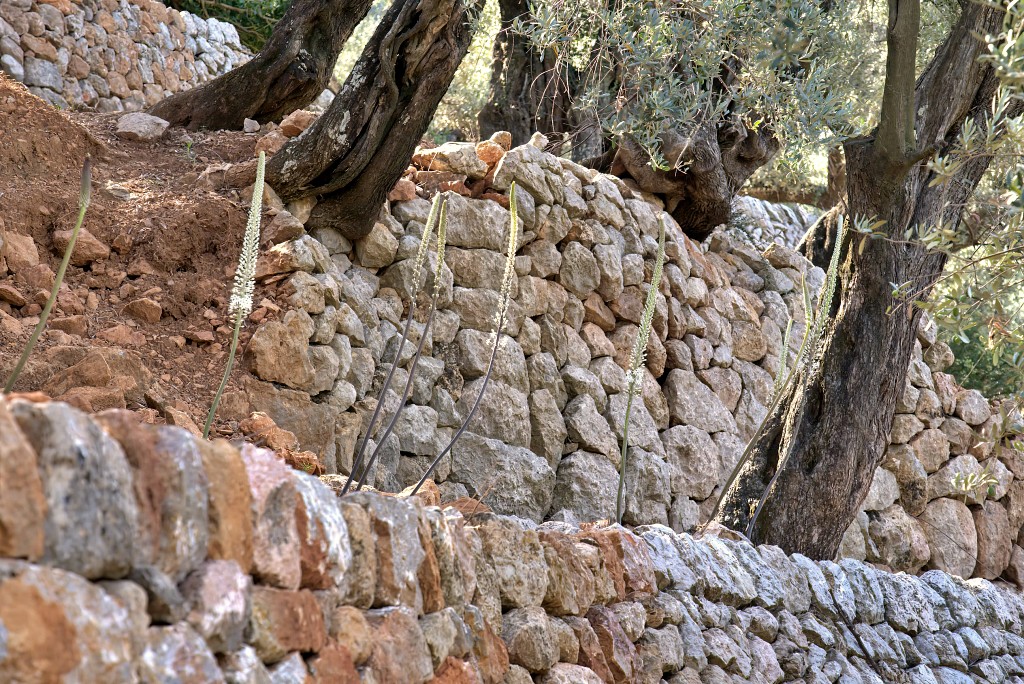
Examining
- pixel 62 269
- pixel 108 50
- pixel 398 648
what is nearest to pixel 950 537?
pixel 398 648

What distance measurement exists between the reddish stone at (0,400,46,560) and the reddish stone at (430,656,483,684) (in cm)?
141

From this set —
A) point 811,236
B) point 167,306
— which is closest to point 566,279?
point 167,306

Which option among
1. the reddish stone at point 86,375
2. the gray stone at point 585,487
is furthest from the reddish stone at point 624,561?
the gray stone at point 585,487

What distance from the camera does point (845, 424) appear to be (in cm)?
572

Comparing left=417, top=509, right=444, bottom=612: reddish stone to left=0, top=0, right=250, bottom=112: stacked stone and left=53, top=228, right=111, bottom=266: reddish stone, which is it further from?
left=0, top=0, right=250, bottom=112: stacked stone

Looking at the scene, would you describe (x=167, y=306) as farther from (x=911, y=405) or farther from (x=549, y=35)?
(x=911, y=405)

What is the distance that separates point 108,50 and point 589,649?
7976 mm

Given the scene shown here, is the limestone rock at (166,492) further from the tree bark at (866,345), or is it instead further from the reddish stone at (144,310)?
the tree bark at (866,345)

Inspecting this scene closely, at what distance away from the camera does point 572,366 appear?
22.5 feet

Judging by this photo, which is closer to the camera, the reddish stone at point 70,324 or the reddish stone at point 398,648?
the reddish stone at point 398,648

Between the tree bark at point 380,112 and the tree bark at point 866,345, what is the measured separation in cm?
244

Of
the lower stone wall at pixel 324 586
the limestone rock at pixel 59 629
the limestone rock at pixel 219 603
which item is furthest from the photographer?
the limestone rock at pixel 219 603

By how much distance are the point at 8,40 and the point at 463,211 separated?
4505mm

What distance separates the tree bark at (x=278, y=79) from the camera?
23.9 ft
